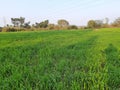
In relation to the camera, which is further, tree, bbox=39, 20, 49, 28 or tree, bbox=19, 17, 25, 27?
tree, bbox=19, 17, 25, 27

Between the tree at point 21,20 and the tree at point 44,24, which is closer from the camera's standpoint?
the tree at point 44,24

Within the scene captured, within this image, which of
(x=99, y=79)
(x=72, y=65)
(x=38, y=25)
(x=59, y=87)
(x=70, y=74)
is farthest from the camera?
(x=38, y=25)

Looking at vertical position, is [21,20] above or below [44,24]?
above

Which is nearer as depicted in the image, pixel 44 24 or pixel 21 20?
pixel 44 24

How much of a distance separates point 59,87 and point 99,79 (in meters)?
0.81

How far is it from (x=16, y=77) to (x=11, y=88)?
471mm

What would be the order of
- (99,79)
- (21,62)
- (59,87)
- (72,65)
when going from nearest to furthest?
(59,87) < (99,79) < (72,65) < (21,62)

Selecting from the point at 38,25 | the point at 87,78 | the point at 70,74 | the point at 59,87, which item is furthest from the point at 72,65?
the point at 38,25

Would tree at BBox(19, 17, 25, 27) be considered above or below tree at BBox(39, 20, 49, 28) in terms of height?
above

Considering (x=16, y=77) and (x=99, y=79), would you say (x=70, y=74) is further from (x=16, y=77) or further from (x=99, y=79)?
(x=16, y=77)

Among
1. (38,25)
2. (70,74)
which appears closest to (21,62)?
(70,74)

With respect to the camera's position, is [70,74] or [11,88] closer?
[11,88]

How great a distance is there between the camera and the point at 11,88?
3895 millimetres

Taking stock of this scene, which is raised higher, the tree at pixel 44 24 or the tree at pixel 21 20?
the tree at pixel 21 20
